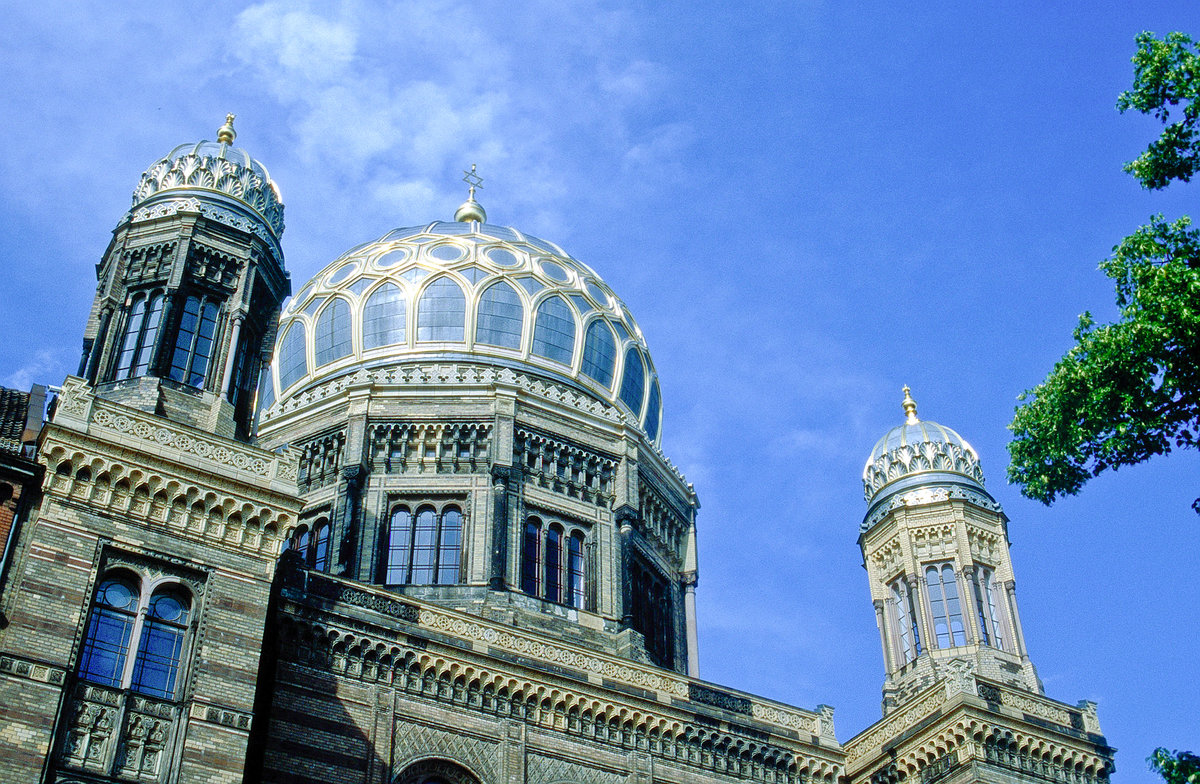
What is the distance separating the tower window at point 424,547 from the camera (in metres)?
33.2

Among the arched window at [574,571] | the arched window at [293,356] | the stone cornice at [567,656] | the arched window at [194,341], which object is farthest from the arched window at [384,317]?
the stone cornice at [567,656]

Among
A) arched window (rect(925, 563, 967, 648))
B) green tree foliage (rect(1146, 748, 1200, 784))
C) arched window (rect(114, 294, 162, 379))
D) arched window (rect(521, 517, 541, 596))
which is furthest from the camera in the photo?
arched window (rect(925, 563, 967, 648))

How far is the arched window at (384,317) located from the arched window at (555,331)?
150 inches

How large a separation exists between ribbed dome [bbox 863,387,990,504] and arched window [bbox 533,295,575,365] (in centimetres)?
904

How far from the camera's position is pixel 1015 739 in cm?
2903

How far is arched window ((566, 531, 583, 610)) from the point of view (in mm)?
34031

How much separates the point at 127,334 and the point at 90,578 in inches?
277

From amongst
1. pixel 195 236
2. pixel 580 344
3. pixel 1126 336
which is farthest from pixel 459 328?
pixel 1126 336

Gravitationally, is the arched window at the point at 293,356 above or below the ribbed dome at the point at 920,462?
above

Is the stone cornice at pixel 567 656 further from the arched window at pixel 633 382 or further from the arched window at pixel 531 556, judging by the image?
the arched window at pixel 633 382

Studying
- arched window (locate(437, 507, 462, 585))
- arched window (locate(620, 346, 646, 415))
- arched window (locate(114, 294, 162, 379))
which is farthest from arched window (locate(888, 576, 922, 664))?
arched window (locate(114, 294, 162, 379))

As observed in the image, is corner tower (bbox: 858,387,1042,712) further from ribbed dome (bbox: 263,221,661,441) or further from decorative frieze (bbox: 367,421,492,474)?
decorative frieze (bbox: 367,421,492,474)

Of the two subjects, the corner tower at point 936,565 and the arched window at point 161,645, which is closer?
the arched window at point 161,645

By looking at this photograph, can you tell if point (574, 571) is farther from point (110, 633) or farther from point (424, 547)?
point (110, 633)
